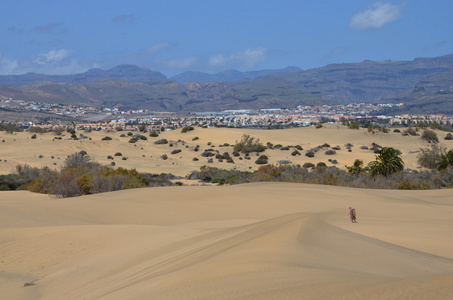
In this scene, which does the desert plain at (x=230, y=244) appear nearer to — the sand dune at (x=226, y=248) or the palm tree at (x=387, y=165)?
the sand dune at (x=226, y=248)

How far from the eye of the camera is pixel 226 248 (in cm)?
957

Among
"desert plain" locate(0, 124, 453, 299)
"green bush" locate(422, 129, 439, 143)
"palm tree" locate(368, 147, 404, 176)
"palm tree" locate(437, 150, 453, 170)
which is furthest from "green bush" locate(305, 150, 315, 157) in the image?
"desert plain" locate(0, 124, 453, 299)

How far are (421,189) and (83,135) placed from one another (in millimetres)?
39234

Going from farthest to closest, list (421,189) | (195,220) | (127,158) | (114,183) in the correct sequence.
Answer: (127,158)
(421,189)
(114,183)
(195,220)

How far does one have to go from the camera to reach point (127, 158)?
42594 mm

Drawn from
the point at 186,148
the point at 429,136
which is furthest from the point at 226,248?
the point at 429,136

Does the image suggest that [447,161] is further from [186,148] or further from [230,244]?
[230,244]

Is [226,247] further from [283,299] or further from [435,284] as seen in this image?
[435,284]

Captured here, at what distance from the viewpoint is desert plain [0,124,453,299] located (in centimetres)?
703

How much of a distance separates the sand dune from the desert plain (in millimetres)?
29

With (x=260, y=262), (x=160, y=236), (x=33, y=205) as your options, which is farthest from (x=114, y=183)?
(x=260, y=262)

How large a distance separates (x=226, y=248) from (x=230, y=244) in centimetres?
39

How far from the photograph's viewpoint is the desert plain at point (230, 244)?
23.1ft

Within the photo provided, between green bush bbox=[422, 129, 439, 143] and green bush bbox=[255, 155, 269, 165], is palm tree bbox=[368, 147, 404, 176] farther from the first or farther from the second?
green bush bbox=[422, 129, 439, 143]
